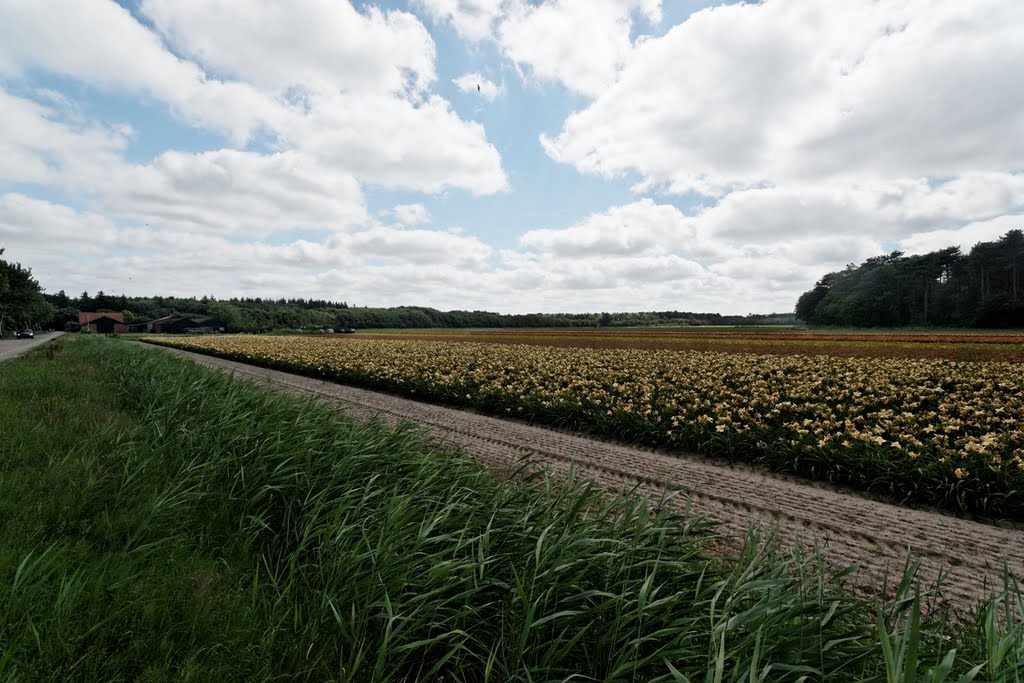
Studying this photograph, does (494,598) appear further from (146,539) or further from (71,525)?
(71,525)

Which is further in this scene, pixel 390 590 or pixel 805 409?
pixel 805 409

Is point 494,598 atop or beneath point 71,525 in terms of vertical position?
beneath

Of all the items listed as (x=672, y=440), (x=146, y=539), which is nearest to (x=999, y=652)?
(x=146, y=539)

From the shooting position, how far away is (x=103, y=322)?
87.3 m

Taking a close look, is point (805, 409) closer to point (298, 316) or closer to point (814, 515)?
point (814, 515)

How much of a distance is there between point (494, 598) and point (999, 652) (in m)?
2.11

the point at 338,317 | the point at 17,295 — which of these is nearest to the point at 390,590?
the point at 17,295

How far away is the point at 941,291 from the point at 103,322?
135346 mm

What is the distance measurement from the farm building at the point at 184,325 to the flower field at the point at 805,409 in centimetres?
8274

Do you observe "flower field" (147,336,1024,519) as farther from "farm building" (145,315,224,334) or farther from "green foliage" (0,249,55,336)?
"farm building" (145,315,224,334)

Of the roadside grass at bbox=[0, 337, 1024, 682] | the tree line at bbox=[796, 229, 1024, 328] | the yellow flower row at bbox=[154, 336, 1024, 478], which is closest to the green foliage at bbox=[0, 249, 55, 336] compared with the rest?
the yellow flower row at bbox=[154, 336, 1024, 478]

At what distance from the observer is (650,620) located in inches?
84.4

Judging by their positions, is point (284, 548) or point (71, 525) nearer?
point (71, 525)

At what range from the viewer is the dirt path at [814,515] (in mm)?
3863
